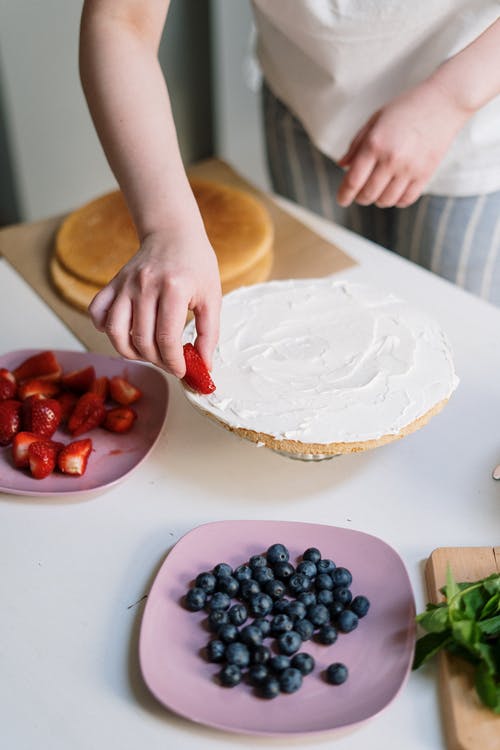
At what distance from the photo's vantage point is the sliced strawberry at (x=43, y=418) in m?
1.08

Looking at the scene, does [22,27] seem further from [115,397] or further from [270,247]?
[115,397]

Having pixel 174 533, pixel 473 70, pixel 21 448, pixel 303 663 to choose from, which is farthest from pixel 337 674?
pixel 473 70

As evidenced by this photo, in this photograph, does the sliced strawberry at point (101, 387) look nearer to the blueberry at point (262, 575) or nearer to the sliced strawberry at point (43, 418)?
the sliced strawberry at point (43, 418)

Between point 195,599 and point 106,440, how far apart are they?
1.05 ft

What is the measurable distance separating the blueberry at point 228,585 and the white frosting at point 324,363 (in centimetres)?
18

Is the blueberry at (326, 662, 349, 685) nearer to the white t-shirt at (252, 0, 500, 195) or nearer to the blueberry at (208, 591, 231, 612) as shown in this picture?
the blueberry at (208, 591, 231, 612)

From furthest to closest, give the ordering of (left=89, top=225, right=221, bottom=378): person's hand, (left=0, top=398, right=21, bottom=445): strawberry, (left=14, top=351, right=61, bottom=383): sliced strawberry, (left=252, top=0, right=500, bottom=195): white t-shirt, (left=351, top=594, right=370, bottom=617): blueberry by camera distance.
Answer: (left=252, top=0, right=500, bottom=195): white t-shirt → (left=14, top=351, right=61, bottom=383): sliced strawberry → (left=0, top=398, right=21, bottom=445): strawberry → (left=89, top=225, right=221, bottom=378): person's hand → (left=351, top=594, right=370, bottom=617): blueberry

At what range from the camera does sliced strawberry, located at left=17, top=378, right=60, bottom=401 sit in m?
1.15

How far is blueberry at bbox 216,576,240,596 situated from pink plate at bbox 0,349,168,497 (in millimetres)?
222

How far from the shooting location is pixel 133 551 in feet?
3.19

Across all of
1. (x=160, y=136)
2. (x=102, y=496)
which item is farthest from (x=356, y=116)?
(x=102, y=496)

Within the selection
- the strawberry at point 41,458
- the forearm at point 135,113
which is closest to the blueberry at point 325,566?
the strawberry at point 41,458

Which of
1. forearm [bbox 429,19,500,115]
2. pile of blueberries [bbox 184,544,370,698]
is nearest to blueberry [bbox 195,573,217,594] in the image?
pile of blueberries [bbox 184,544,370,698]

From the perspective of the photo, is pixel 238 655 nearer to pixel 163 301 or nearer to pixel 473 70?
pixel 163 301
